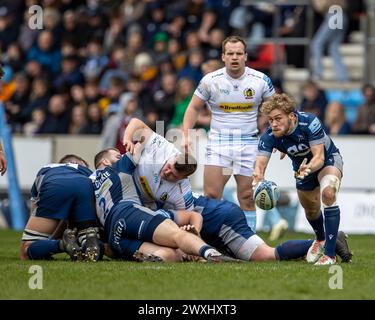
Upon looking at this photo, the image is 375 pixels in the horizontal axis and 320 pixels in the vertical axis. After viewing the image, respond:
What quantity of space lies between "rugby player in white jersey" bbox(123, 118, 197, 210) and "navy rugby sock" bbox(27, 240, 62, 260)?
98cm

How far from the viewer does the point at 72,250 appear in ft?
37.9

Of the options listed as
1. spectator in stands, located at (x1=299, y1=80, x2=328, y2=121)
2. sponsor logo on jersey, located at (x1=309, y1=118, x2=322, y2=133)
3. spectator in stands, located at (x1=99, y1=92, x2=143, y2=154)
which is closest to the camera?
sponsor logo on jersey, located at (x1=309, y1=118, x2=322, y2=133)

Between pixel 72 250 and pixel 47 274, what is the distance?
1.13m

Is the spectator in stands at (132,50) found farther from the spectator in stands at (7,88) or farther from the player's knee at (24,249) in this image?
the player's knee at (24,249)

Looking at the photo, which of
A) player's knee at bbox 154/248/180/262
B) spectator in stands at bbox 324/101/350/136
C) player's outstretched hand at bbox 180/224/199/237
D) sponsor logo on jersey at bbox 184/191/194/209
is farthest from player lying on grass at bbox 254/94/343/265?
spectator in stands at bbox 324/101/350/136

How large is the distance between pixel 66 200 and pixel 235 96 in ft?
9.77

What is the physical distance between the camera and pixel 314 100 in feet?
63.5

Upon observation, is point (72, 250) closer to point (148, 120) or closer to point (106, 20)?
point (148, 120)

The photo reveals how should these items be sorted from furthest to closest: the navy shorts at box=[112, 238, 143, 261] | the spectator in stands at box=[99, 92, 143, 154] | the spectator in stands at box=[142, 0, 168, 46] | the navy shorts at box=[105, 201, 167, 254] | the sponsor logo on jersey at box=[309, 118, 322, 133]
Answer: the spectator in stands at box=[142, 0, 168, 46] → the spectator in stands at box=[99, 92, 143, 154] → the sponsor logo on jersey at box=[309, 118, 322, 133] → the navy shorts at box=[112, 238, 143, 261] → the navy shorts at box=[105, 201, 167, 254]

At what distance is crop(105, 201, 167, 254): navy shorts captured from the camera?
37.5 ft

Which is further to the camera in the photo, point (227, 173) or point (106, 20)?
point (106, 20)

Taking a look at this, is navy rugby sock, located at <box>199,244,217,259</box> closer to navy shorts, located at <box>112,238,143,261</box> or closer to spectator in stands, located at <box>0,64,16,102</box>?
navy shorts, located at <box>112,238,143,261</box>

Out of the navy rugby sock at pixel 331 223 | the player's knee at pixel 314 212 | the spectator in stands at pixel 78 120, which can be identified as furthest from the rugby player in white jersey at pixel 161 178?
the spectator in stands at pixel 78 120
